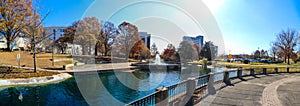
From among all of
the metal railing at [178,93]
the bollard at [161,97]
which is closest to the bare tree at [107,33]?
the metal railing at [178,93]

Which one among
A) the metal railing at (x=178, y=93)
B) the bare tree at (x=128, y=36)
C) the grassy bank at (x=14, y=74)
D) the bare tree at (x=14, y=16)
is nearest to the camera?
the metal railing at (x=178, y=93)

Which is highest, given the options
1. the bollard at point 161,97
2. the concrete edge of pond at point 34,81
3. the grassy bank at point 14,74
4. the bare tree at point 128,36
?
the bare tree at point 128,36

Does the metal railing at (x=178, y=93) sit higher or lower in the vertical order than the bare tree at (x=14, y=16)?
lower

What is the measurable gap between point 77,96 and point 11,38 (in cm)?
2489

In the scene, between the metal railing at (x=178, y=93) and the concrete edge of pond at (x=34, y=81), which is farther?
the concrete edge of pond at (x=34, y=81)

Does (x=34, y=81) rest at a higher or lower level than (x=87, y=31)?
lower

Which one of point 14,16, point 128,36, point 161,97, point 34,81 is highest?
point 14,16

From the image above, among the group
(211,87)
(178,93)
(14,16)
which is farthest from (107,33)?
(178,93)

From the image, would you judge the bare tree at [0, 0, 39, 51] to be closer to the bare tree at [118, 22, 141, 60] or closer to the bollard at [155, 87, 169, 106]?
the bare tree at [118, 22, 141, 60]

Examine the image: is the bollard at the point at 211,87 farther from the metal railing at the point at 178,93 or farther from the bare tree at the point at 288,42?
the bare tree at the point at 288,42

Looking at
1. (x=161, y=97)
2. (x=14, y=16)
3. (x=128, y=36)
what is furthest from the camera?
(x=128, y=36)

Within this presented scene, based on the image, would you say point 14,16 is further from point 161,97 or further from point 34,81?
point 161,97

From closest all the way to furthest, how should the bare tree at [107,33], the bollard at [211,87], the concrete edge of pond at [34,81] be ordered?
1. the bollard at [211,87]
2. the concrete edge of pond at [34,81]
3. the bare tree at [107,33]

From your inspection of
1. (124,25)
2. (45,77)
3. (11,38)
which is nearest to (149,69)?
(124,25)
